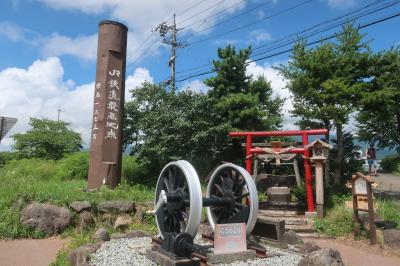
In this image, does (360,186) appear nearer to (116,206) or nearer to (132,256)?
(132,256)

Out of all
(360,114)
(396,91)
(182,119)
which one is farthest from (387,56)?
(182,119)

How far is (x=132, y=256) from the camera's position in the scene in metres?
6.95

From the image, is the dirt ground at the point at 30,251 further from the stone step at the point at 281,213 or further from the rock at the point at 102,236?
the stone step at the point at 281,213

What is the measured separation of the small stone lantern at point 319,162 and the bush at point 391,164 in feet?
48.8

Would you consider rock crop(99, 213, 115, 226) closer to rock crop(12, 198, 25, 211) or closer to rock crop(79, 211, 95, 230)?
rock crop(79, 211, 95, 230)

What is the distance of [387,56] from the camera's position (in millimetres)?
13367

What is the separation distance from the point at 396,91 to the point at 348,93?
5.16ft

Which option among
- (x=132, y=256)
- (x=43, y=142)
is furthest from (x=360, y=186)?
(x=43, y=142)

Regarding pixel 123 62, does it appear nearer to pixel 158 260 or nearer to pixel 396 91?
pixel 158 260

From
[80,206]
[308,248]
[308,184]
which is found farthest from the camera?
[308,184]

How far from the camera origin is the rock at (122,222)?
9945mm

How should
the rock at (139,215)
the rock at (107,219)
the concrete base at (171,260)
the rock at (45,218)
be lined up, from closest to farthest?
the concrete base at (171,260) < the rock at (45,218) < the rock at (107,219) < the rock at (139,215)

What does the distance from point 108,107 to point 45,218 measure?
4.17 meters

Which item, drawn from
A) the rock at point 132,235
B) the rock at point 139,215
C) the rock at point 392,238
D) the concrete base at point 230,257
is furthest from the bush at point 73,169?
the rock at point 392,238
